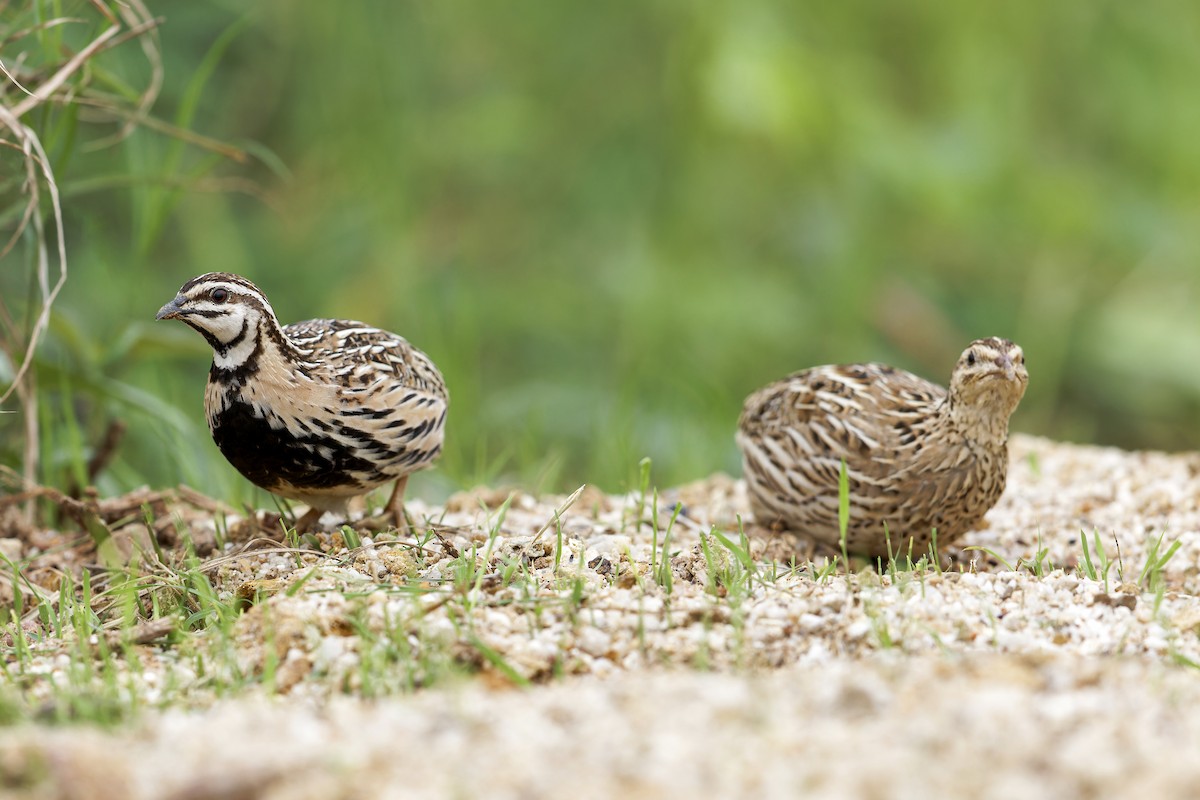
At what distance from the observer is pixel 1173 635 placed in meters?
4.09

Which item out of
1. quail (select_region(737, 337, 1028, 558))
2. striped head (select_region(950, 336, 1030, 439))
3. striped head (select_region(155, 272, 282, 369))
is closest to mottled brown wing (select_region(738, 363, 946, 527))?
quail (select_region(737, 337, 1028, 558))

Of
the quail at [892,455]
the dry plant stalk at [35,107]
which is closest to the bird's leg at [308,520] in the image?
the dry plant stalk at [35,107]

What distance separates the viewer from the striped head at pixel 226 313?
5004mm

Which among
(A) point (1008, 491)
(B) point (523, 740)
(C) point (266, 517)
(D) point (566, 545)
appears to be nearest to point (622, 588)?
(D) point (566, 545)

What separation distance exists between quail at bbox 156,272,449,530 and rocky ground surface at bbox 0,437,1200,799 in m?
0.28

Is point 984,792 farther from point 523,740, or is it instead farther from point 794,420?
point 794,420

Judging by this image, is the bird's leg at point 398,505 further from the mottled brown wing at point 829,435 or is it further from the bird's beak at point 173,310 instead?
the mottled brown wing at point 829,435

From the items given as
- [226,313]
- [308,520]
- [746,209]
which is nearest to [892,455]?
[308,520]

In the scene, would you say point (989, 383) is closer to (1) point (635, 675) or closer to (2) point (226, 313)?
(1) point (635, 675)

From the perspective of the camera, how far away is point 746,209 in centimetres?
1240

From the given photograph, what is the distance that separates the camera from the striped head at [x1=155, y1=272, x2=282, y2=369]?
5004mm

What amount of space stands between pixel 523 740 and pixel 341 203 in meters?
8.44

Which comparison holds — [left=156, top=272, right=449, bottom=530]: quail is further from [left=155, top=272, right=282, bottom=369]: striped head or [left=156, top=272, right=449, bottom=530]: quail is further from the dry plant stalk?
the dry plant stalk

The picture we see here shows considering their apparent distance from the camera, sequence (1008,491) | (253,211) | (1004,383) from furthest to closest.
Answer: (253,211) < (1008,491) < (1004,383)
